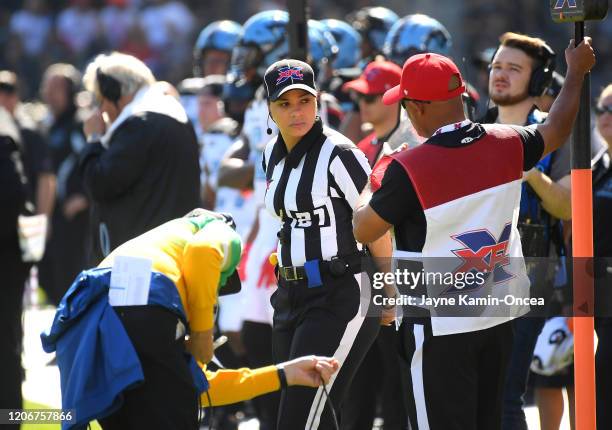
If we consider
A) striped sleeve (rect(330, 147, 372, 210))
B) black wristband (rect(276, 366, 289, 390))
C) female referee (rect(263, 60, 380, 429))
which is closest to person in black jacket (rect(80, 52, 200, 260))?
female referee (rect(263, 60, 380, 429))

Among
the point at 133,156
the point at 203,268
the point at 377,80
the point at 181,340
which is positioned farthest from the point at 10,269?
the point at 203,268

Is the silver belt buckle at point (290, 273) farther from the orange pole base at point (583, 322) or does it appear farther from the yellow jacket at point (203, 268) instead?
the orange pole base at point (583, 322)

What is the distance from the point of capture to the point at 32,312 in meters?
13.6

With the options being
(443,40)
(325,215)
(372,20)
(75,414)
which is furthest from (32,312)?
(75,414)

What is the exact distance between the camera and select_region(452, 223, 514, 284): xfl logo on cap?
4.96 m

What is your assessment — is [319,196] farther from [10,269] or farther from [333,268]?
[10,269]

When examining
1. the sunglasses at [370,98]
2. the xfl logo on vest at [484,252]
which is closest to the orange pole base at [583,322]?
the xfl logo on vest at [484,252]

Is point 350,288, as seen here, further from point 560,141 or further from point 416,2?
point 416,2

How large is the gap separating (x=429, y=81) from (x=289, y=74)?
3.33 feet

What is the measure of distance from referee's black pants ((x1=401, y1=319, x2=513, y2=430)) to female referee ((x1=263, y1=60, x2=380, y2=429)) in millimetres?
681

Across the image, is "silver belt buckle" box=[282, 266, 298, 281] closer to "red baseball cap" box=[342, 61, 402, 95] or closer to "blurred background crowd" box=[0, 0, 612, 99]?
"red baseball cap" box=[342, 61, 402, 95]

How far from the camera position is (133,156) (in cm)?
711

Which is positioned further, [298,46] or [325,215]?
[298,46]

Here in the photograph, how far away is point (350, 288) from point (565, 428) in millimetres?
2471
